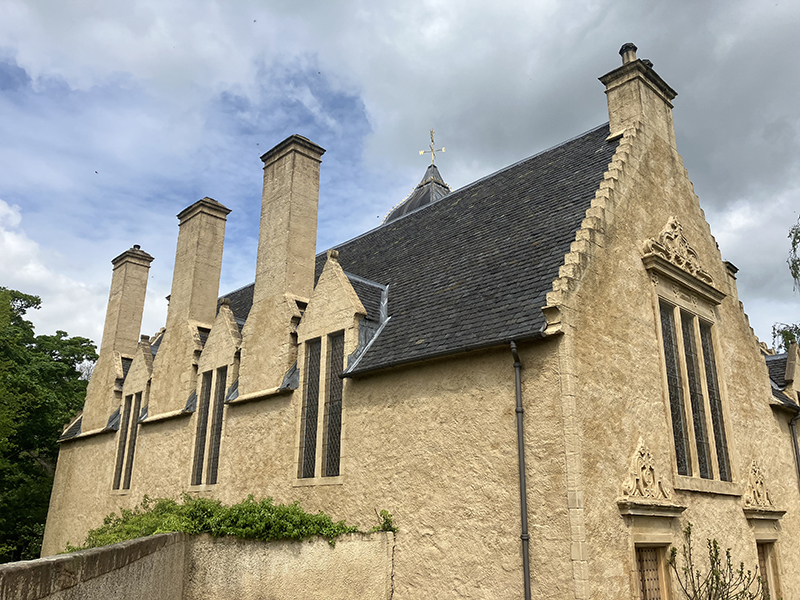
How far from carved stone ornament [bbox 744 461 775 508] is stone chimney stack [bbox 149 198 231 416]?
546 inches

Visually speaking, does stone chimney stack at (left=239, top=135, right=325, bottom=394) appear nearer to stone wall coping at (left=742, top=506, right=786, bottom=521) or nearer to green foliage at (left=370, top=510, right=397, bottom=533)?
green foliage at (left=370, top=510, right=397, bottom=533)

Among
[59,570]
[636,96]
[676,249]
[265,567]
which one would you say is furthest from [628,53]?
[59,570]

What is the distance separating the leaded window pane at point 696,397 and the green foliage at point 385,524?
593 cm

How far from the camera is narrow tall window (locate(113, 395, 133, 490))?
20.3 m

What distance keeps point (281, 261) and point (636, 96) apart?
29.7 ft

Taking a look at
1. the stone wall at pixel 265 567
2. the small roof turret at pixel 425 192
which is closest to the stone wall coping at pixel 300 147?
the stone wall at pixel 265 567

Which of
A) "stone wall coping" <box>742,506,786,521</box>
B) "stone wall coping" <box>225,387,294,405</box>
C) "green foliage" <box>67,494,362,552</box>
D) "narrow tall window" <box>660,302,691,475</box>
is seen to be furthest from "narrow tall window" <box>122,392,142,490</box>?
"stone wall coping" <box>742,506,786,521</box>

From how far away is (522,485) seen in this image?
31.3ft

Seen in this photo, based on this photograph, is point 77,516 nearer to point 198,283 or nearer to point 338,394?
point 198,283

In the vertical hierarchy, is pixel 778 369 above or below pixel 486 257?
below

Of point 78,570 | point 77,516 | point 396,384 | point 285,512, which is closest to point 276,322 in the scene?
point 396,384

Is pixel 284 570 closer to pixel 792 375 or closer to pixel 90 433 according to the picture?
pixel 792 375

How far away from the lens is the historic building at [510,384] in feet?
32.1

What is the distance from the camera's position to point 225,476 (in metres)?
15.5
